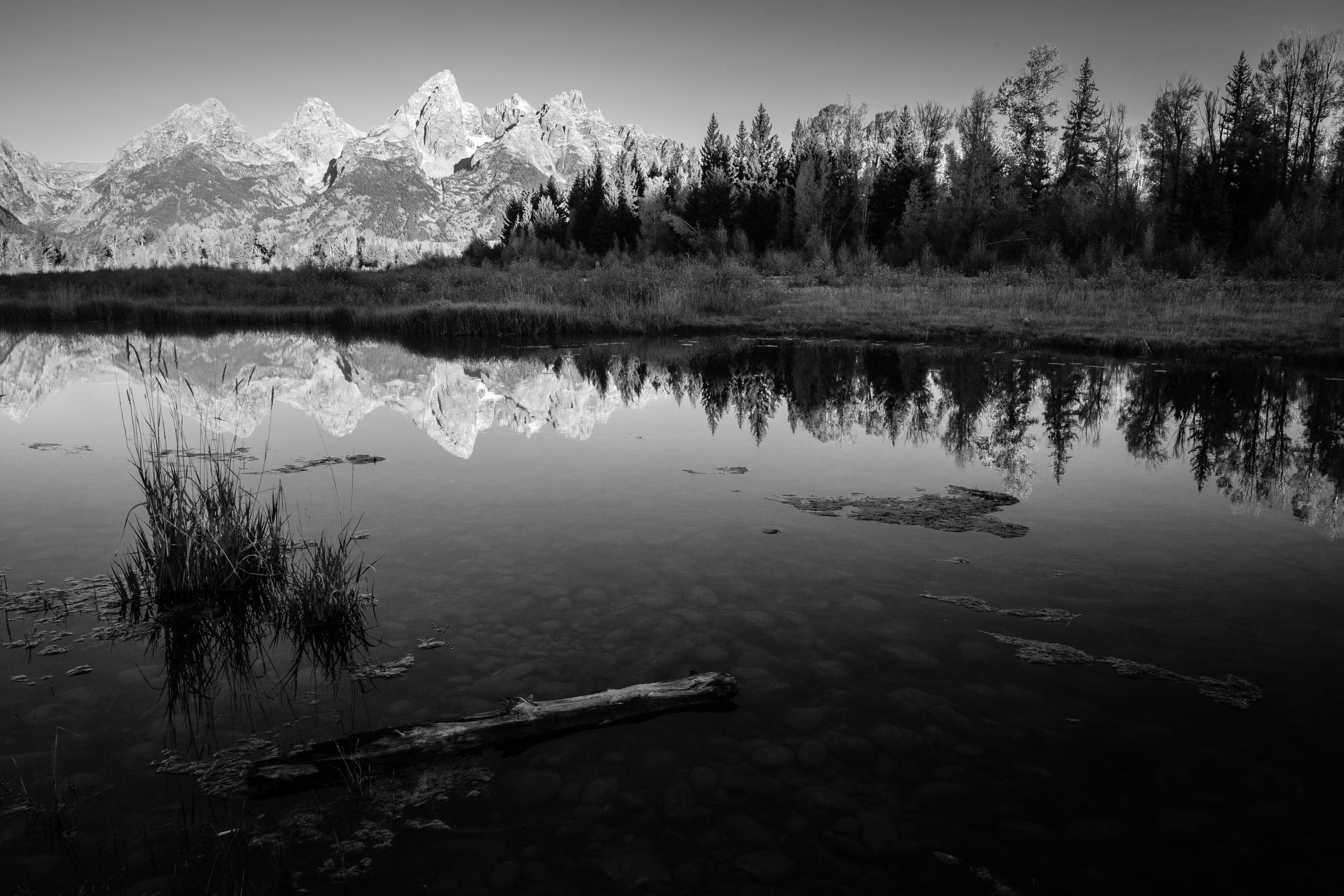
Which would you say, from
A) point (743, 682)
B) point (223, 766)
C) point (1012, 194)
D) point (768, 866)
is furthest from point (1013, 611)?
point (1012, 194)

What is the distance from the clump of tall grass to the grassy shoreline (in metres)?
23.1

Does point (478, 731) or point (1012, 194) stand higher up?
point (1012, 194)

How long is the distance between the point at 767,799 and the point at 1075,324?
85.2ft

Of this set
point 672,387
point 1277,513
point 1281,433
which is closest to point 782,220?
point 672,387

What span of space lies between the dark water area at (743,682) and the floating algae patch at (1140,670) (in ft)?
0.11

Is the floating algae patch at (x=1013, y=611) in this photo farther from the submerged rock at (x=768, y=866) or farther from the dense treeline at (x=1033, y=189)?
the dense treeline at (x=1033, y=189)

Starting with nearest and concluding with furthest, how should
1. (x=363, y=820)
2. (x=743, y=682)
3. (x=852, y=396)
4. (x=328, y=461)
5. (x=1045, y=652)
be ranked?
(x=363, y=820) → (x=743, y=682) → (x=1045, y=652) → (x=328, y=461) → (x=852, y=396)

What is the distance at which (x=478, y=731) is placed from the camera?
3.76 metres

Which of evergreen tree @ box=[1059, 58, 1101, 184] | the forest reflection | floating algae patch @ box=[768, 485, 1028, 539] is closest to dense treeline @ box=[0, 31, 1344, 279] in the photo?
evergreen tree @ box=[1059, 58, 1101, 184]

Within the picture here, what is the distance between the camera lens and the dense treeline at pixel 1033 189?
147 ft

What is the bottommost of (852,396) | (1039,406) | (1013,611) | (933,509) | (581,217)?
(1013,611)

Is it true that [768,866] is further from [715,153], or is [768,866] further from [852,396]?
[715,153]

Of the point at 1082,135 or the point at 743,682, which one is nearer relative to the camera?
the point at 743,682

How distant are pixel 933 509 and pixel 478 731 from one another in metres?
5.79
